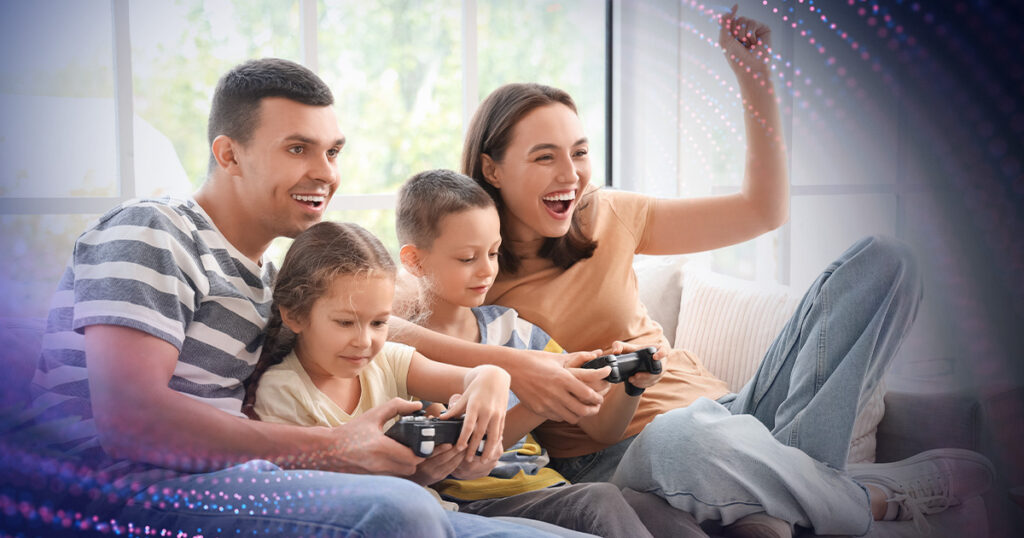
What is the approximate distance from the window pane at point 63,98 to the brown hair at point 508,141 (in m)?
0.65

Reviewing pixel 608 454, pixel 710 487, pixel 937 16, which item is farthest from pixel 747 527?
pixel 937 16

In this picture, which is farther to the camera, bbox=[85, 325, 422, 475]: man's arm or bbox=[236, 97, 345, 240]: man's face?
bbox=[236, 97, 345, 240]: man's face

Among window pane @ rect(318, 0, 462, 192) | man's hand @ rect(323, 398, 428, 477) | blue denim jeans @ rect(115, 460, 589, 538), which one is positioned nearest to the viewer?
blue denim jeans @ rect(115, 460, 589, 538)

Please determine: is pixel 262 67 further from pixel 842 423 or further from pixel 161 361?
pixel 842 423

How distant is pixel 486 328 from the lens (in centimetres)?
102

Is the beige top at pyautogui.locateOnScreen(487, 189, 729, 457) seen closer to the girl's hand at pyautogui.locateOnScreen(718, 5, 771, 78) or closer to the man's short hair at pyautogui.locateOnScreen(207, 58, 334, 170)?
the girl's hand at pyautogui.locateOnScreen(718, 5, 771, 78)

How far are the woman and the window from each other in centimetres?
62

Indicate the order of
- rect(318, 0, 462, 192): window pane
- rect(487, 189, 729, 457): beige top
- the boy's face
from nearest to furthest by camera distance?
the boy's face → rect(487, 189, 729, 457): beige top → rect(318, 0, 462, 192): window pane

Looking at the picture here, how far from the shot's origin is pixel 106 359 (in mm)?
681

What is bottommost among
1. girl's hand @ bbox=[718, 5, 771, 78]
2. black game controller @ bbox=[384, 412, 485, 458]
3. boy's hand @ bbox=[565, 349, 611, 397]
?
black game controller @ bbox=[384, 412, 485, 458]

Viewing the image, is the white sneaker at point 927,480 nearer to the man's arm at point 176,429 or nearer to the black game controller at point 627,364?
the black game controller at point 627,364

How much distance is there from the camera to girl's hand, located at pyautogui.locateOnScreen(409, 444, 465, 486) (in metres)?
0.76

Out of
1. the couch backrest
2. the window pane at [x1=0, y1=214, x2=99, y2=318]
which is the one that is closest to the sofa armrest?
the couch backrest

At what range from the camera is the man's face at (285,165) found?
0.85 metres
